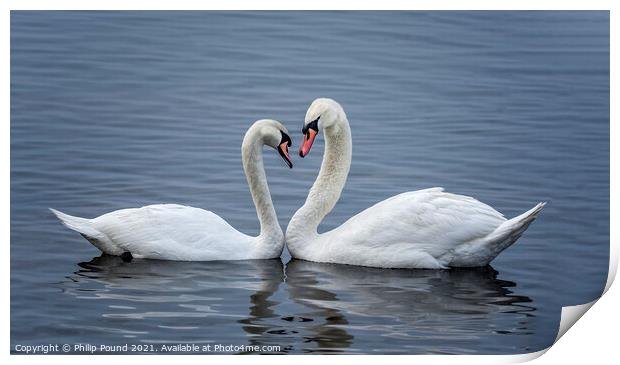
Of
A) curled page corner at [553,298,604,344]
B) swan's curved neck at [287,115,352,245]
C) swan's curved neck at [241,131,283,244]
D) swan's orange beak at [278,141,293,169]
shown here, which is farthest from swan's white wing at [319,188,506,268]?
curled page corner at [553,298,604,344]

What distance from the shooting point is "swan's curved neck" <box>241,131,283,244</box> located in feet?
54.8

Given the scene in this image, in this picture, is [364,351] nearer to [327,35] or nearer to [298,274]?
[298,274]

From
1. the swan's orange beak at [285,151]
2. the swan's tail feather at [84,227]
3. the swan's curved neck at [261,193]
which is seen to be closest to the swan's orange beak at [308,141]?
the swan's orange beak at [285,151]

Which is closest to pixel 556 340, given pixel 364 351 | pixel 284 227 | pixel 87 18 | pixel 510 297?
pixel 510 297

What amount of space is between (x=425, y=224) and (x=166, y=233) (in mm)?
2022

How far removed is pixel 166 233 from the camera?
16.5 m

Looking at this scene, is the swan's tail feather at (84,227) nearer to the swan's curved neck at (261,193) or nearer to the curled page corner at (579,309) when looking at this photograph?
the swan's curved neck at (261,193)

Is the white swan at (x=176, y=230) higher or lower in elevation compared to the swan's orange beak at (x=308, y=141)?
lower

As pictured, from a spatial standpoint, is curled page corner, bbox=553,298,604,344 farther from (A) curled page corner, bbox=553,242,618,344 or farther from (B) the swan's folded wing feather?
(B) the swan's folded wing feather

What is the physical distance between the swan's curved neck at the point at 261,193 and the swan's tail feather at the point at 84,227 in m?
1.27

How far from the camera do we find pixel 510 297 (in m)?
15.8

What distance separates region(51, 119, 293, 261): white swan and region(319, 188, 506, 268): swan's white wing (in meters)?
0.87

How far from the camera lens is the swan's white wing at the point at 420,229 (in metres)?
16.3

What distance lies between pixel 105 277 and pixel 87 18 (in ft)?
6.49
